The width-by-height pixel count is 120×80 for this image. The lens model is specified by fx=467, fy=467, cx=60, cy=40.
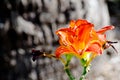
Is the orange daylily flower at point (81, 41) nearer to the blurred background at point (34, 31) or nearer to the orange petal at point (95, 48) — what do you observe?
the orange petal at point (95, 48)

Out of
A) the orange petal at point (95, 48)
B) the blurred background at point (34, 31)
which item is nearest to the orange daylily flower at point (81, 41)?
the orange petal at point (95, 48)

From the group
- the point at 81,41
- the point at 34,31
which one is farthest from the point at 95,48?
the point at 34,31

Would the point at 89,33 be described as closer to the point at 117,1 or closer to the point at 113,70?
the point at 113,70

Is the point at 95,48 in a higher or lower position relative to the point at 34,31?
higher

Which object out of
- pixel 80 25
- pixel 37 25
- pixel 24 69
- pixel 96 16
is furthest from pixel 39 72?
pixel 80 25

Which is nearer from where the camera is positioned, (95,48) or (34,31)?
(95,48)

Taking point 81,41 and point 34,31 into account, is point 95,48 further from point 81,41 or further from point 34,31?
point 34,31

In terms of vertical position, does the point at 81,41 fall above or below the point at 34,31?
above
